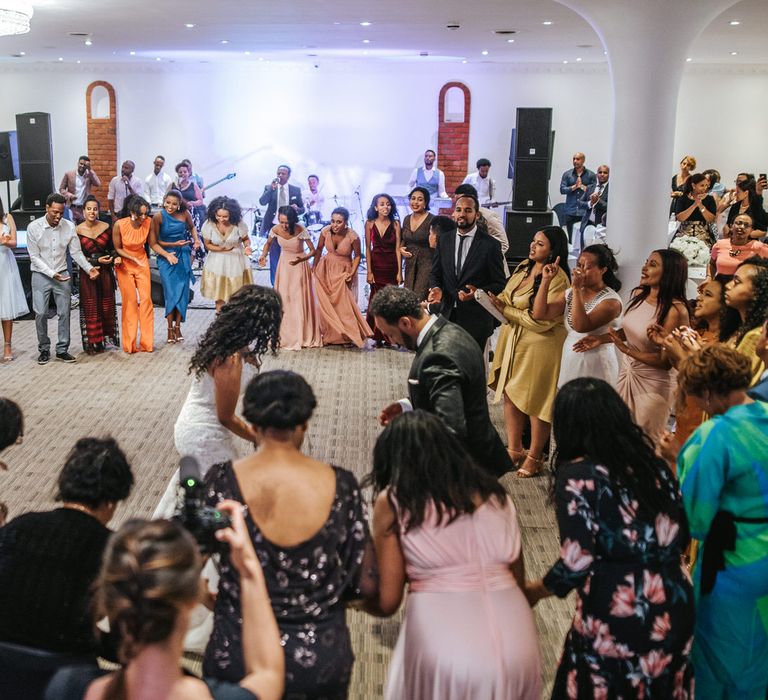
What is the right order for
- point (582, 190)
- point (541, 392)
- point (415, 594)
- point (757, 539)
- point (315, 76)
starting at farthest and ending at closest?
1. point (315, 76)
2. point (582, 190)
3. point (541, 392)
4. point (757, 539)
5. point (415, 594)

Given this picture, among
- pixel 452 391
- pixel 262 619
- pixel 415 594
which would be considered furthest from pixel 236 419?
pixel 262 619

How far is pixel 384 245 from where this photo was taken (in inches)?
341

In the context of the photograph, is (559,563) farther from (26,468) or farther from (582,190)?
(582,190)

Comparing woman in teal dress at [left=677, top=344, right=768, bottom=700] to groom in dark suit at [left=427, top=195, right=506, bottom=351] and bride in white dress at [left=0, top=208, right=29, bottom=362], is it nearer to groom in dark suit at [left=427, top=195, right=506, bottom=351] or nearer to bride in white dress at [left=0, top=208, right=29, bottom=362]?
groom in dark suit at [left=427, top=195, right=506, bottom=351]

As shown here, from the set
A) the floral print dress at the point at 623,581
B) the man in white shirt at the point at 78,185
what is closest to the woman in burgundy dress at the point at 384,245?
the man in white shirt at the point at 78,185

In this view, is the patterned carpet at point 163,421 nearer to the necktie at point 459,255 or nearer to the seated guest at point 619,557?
the seated guest at point 619,557

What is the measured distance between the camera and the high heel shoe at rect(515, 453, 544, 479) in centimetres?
527

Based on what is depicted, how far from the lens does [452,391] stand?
3307mm

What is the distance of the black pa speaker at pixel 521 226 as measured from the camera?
12094mm

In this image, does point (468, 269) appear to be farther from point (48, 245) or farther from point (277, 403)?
point (48, 245)

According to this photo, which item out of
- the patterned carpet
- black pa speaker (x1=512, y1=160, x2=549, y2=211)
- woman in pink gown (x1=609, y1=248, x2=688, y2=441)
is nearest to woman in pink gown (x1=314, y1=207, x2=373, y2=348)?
the patterned carpet

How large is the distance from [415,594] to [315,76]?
15.1m

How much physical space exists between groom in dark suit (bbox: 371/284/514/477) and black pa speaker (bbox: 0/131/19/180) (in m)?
11.4

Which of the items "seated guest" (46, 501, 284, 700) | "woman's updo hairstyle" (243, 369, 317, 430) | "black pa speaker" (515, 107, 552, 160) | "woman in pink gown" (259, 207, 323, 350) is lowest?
"woman in pink gown" (259, 207, 323, 350)
